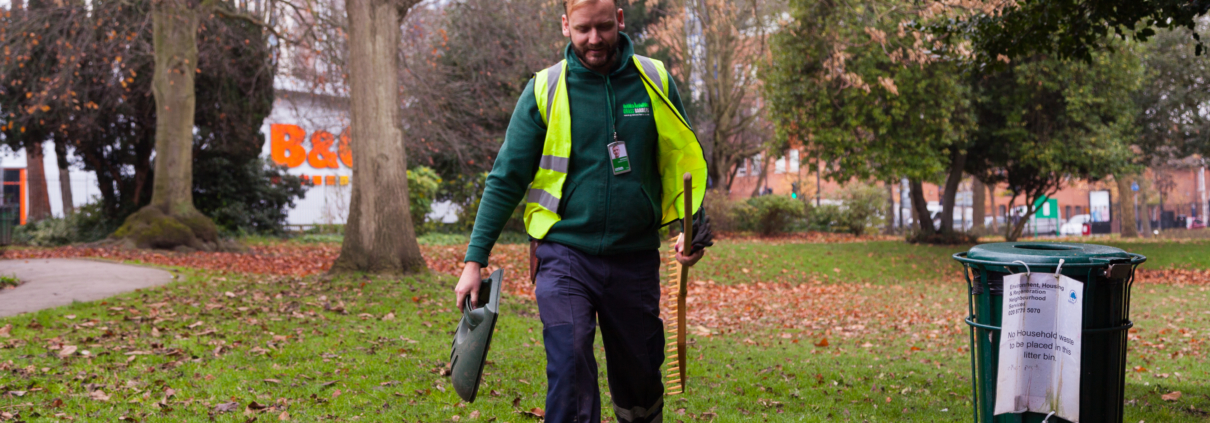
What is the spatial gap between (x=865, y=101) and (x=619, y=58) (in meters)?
16.4

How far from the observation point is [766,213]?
25.6m

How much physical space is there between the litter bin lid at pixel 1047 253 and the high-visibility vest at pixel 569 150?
3.59 ft

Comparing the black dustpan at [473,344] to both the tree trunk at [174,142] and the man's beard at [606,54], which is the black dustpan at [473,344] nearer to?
the man's beard at [606,54]

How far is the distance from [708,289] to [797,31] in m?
7.12

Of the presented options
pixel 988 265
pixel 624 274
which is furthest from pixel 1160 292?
pixel 624 274

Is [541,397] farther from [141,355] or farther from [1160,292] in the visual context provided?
[1160,292]

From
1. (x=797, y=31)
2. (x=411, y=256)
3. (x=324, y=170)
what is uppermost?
(x=797, y=31)

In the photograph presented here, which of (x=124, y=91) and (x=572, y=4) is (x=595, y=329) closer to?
(x=572, y=4)

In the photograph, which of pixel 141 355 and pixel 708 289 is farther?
pixel 708 289

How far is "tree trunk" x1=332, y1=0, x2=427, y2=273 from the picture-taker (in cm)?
1038

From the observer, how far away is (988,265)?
9.93ft

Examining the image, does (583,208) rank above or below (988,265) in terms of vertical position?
above

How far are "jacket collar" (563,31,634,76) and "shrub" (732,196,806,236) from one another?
2271 centimetres

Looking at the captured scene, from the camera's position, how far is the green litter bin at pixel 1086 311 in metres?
2.94
